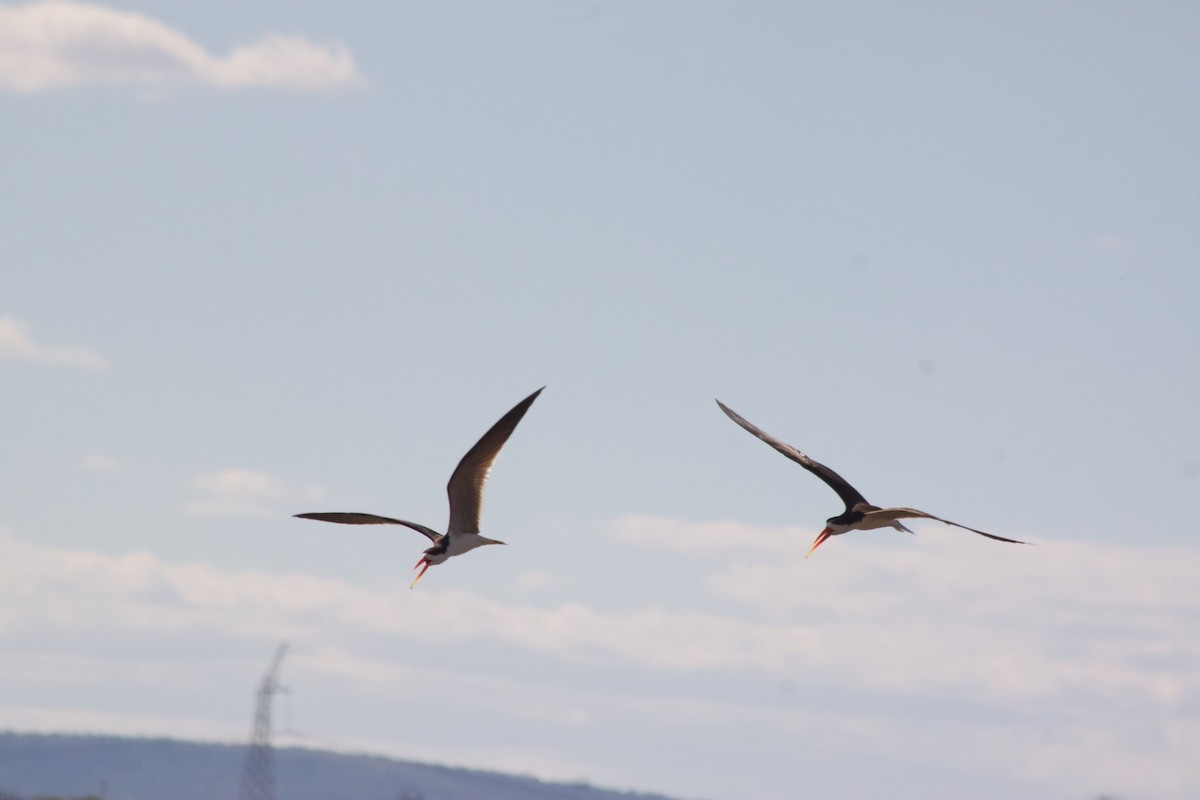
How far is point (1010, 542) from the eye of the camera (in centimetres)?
3734

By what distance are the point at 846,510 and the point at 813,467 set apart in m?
2.12

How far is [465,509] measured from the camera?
47781 millimetres

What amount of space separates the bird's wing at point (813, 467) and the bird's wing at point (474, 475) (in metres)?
6.44

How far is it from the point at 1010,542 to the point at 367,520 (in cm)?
1624

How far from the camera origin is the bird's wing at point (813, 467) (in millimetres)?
51250

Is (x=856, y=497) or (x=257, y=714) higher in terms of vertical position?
(x=257, y=714)

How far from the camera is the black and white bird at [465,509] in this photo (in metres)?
46.7

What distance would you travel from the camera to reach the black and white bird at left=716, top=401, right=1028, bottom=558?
47359mm

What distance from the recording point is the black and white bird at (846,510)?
47.4 metres

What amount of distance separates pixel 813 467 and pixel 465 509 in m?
9.31

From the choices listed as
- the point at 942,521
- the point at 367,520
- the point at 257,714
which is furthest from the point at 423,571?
the point at 257,714

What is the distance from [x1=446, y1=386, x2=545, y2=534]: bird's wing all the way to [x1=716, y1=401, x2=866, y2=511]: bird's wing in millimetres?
6436

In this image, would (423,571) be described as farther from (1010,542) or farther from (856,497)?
(1010,542)

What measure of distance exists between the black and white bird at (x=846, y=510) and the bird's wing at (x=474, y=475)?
5.77 m
